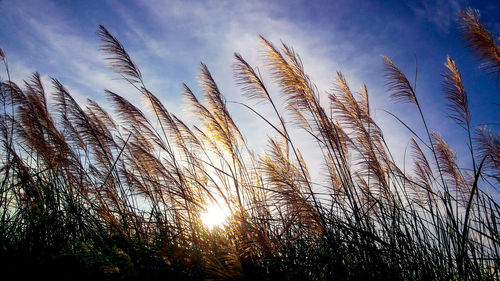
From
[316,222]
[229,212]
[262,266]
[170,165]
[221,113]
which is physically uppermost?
[221,113]

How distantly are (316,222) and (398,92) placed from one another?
7.21 ft

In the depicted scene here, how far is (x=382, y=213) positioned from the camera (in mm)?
2977

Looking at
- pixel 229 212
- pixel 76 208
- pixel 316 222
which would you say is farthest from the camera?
pixel 76 208

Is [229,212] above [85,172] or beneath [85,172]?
beneath

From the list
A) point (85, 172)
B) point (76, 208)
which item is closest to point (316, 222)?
point (76, 208)

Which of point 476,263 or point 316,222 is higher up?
point 316,222

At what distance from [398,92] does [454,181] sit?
5.91ft

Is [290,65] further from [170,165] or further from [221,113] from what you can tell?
[170,165]

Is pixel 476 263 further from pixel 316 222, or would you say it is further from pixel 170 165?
pixel 170 165

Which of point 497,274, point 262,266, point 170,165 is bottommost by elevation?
point 497,274

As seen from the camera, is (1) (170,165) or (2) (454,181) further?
(2) (454,181)

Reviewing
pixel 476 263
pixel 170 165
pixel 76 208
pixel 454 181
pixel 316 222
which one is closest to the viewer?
pixel 316 222

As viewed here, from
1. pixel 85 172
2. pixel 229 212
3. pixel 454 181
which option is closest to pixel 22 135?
pixel 85 172

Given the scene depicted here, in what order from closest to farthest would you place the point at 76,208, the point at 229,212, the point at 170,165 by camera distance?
1. the point at 229,212
2. the point at 76,208
3. the point at 170,165
